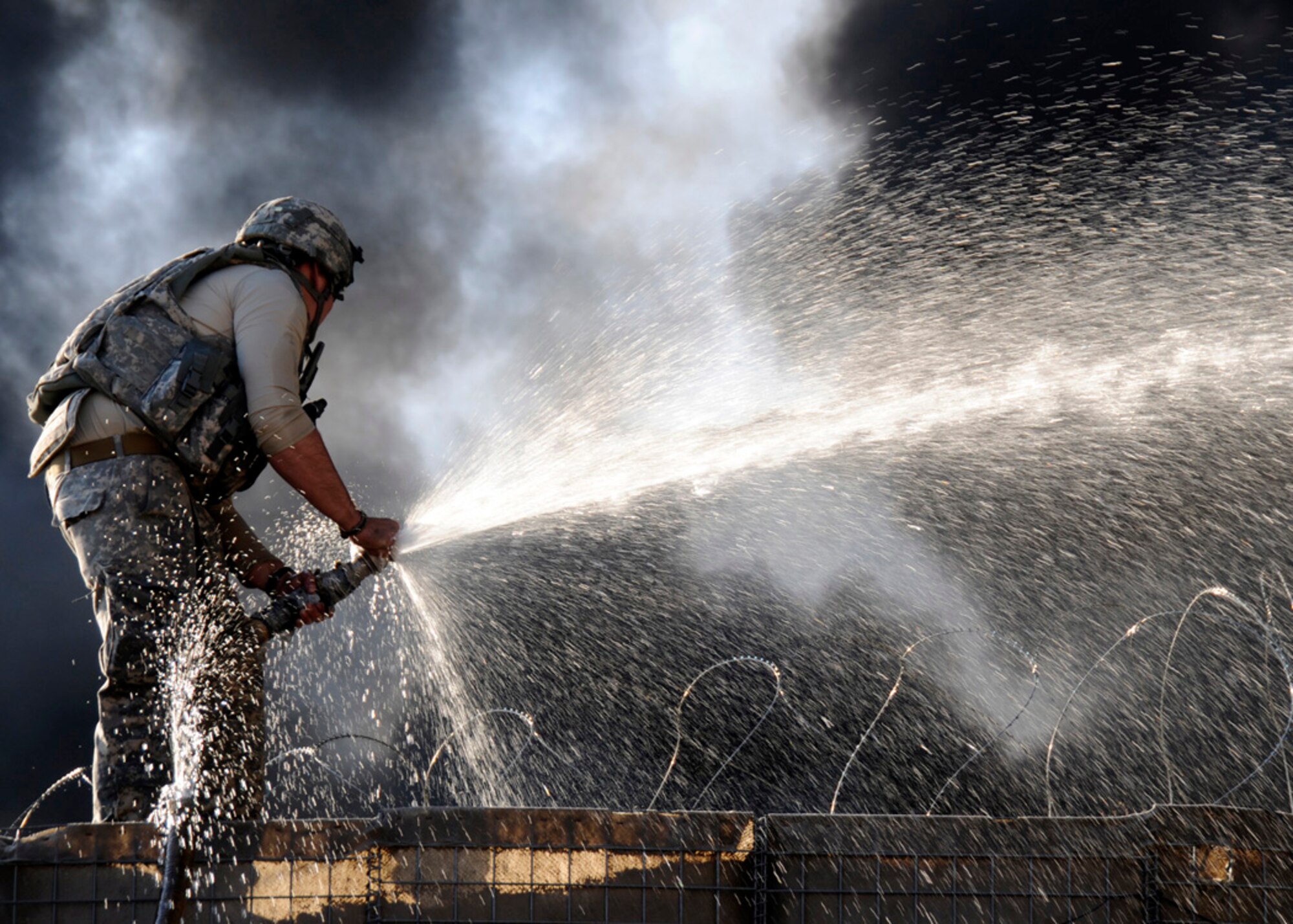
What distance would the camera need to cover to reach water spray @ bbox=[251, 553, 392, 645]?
361 cm

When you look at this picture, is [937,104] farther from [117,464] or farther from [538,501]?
[117,464]

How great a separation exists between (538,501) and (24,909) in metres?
2.58

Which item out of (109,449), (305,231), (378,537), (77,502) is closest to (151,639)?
(77,502)

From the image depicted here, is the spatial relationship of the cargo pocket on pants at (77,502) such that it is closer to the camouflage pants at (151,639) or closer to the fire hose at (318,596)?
the camouflage pants at (151,639)

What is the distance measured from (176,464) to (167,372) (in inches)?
11.2

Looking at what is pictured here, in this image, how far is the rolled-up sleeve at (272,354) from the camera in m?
3.36

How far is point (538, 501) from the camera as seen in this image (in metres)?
4.86

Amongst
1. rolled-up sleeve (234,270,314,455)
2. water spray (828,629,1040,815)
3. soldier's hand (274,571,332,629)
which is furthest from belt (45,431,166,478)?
water spray (828,629,1040,815)

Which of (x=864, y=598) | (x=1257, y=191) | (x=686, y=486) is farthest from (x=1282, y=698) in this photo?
(x=686, y=486)

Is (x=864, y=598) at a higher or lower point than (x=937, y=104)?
lower

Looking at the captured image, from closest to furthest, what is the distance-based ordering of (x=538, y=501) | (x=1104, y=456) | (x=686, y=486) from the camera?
(x=538, y=501) → (x=1104, y=456) → (x=686, y=486)

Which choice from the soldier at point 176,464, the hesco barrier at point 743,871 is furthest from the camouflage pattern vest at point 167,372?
the hesco barrier at point 743,871

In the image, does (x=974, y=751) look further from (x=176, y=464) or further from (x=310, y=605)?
(x=176, y=464)

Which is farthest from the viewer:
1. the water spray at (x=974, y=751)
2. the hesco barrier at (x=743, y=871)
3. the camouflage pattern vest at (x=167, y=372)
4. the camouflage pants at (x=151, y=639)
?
the camouflage pattern vest at (x=167, y=372)
